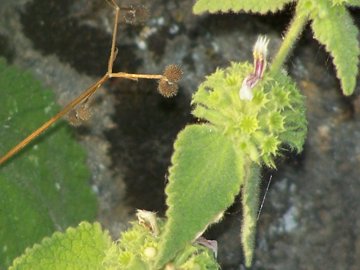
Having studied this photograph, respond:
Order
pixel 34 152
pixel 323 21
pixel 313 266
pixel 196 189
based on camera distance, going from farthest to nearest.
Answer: pixel 313 266 → pixel 34 152 → pixel 323 21 → pixel 196 189

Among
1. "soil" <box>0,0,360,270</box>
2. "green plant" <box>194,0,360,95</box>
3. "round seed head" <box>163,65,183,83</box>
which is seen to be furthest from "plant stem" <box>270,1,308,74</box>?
"soil" <box>0,0,360,270</box>

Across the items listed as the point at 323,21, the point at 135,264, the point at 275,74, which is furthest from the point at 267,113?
the point at 135,264

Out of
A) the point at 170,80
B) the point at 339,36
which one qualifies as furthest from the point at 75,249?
the point at 339,36

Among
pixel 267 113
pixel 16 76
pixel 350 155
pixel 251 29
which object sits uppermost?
pixel 267 113

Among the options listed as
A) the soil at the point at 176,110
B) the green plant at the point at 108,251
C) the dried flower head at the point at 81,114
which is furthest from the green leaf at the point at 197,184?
the soil at the point at 176,110

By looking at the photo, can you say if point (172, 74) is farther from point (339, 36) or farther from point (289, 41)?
point (339, 36)

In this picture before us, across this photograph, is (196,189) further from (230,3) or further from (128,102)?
(128,102)

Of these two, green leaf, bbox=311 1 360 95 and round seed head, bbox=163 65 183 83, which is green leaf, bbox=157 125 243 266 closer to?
green leaf, bbox=311 1 360 95

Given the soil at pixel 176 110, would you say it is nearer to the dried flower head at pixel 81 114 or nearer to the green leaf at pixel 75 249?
the dried flower head at pixel 81 114
